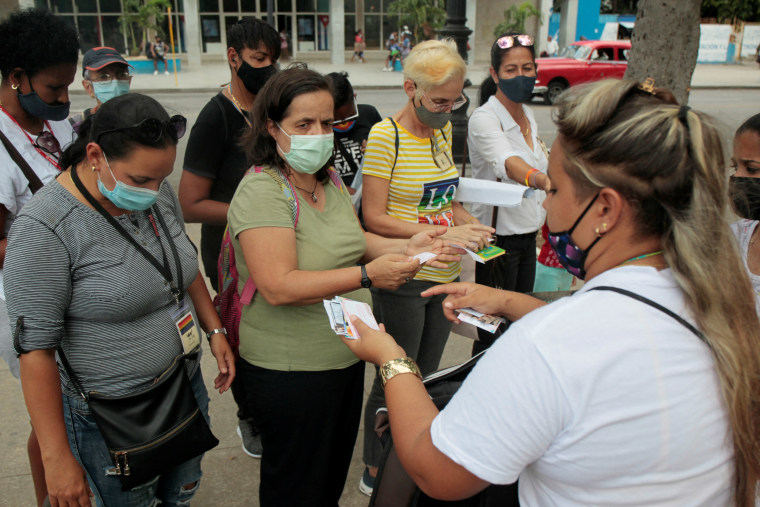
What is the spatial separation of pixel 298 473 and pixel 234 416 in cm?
140

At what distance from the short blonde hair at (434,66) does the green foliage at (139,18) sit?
23691 millimetres

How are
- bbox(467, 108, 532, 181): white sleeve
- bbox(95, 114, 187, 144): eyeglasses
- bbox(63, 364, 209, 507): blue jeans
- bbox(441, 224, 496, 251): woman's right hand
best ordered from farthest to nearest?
bbox(467, 108, 532, 181): white sleeve < bbox(441, 224, 496, 251): woman's right hand < bbox(63, 364, 209, 507): blue jeans < bbox(95, 114, 187, 144): eyeglasses

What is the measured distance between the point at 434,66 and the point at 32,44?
178cm

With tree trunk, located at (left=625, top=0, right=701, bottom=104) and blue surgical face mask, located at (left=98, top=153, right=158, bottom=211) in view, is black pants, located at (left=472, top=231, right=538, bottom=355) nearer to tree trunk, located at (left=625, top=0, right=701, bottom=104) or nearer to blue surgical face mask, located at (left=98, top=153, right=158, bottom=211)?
blue surgical face mask, located at (left=98, top=153, right=158, bottom=211)

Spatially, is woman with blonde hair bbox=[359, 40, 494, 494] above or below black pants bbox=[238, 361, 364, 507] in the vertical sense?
above

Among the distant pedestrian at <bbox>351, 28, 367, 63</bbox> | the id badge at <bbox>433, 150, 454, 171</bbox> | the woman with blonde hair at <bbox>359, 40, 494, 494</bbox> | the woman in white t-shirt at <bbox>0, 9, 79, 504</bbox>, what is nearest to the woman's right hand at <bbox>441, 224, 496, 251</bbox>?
the woman with blonde hair at <bbox>359, 40, 494, 494</bbox>

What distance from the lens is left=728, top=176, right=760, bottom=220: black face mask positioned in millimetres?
2143

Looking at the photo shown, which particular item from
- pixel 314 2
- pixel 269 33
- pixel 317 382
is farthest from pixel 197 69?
pixel 317 382

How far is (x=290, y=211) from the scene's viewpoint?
6.96 ft

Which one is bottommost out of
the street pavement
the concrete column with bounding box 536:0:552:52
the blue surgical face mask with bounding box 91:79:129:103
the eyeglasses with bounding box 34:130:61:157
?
the street pavement

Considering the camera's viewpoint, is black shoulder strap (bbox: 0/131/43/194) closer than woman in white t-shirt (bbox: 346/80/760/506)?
No

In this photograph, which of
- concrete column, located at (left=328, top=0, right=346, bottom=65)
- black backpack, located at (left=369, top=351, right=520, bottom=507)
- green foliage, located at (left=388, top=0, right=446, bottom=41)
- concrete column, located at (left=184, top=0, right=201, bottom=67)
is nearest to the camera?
black backpack, located at (left=369, top=351, right=520, bottom=507)

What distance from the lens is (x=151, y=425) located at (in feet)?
6.39

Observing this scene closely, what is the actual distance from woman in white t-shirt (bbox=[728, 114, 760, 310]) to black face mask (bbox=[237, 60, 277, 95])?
7.53 ft
